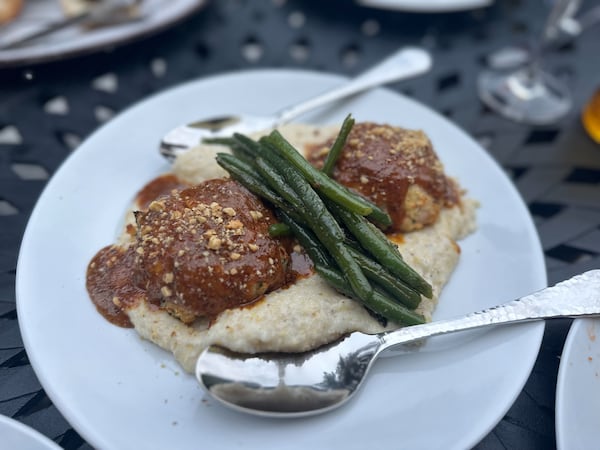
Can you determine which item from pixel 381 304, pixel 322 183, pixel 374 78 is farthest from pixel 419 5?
pixel 381 304

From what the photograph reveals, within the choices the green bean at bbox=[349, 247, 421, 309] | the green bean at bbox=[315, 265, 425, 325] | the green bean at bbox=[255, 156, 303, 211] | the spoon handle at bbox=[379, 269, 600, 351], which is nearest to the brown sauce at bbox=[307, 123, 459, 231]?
the green bean at bbox=[255, 156, 303, 211]

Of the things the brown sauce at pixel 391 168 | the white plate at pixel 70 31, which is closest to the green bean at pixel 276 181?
the brown sauce at pixel 391 168

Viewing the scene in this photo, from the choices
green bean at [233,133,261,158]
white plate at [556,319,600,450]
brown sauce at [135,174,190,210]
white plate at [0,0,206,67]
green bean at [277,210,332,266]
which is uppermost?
white plate at [0,0,206,67]

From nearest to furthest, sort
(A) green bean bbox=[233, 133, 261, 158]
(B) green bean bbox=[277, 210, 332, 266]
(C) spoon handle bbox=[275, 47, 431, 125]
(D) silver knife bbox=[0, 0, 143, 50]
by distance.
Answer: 1. (B) green bean bbox=[277, 210, 332, 266]
2. (A) green bean bbox=[233, 133, 261, 158]
3. (C) spoon handle bbox=[275, 47, 431, 125]
4. (D) silver knife bbox=[0, 0, 143, 50]

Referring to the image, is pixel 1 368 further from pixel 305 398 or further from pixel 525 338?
pixel 525 338

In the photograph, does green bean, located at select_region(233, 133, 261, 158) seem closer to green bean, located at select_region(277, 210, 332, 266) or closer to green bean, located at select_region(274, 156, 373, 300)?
green bean, located at select_region(274, 156, 373, 300)

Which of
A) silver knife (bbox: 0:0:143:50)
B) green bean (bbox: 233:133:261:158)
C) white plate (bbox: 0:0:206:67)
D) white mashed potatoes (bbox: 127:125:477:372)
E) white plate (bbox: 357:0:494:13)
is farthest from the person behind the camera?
white plate (bbox: 357:0:494:13)

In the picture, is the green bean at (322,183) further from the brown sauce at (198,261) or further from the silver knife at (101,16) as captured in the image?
the silver knife at (101,16)
